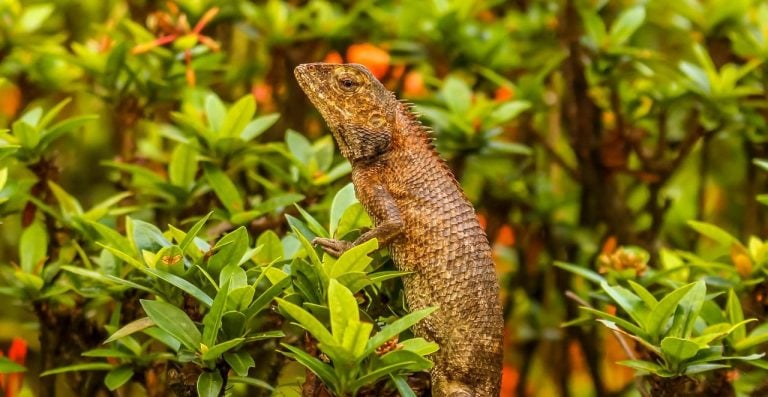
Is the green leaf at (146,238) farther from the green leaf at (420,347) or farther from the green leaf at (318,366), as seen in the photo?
the green leaf at (420,347)

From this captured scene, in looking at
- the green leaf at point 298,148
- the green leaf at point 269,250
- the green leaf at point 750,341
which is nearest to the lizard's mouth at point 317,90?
the green leaf at point 298,148

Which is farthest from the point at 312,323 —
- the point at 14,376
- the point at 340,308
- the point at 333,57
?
the point at 333,57

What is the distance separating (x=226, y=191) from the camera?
2479 millimetres

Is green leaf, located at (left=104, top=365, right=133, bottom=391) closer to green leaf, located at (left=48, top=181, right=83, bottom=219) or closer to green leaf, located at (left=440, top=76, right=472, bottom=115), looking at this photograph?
green leaf, located at (left=48, top=181, right=83, bottom=219)

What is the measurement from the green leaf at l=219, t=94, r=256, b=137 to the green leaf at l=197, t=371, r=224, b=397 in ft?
2.90

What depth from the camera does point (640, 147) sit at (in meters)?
3.29

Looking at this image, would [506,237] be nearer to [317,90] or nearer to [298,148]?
[298,148]

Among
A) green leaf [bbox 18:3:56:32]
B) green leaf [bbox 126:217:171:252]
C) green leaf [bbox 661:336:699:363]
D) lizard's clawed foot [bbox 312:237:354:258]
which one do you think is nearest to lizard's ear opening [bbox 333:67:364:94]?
lizard's clawed foot [bbox 312:237:354:258]

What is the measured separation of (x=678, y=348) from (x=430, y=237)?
582 millimetres

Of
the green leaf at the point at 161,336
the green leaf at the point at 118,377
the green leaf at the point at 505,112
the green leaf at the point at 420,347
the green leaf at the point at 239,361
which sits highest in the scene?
the green leaf at the point at 420,347

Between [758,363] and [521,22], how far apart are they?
210cm

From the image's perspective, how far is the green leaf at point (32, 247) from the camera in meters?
2.36

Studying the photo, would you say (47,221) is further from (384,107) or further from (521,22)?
(521,22)

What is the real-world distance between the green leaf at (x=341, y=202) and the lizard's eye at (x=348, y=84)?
243 millimetres
